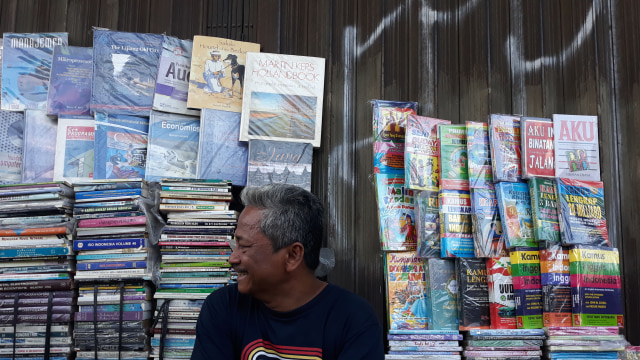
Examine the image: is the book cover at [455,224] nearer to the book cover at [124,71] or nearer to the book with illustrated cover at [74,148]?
the book cover at [124,71]

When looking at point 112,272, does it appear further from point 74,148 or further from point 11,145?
point 11,145

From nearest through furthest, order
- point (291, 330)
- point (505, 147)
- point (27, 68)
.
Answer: point (291, 330) → point (505, 147) → point (27, 68)

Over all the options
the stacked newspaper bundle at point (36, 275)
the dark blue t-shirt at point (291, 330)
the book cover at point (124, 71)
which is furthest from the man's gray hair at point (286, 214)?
the book cover at point (124, 71)

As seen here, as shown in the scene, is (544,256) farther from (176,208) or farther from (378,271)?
(176,208)

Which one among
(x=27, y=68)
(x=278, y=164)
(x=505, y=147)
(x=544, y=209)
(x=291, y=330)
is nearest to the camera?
(x=291, y=330)

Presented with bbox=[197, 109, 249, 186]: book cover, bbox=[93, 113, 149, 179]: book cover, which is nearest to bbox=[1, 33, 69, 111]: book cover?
bbox=[93, 113, 149, 179]: book cover

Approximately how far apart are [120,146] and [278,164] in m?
0.89

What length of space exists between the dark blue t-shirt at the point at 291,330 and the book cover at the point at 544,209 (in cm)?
158

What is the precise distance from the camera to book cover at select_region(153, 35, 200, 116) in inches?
135

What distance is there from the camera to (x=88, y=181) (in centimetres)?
312

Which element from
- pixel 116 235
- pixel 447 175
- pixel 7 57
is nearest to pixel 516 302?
pixel 447 175

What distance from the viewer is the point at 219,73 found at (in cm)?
346

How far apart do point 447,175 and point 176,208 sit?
1.40 m

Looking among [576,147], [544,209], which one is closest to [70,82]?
[544,209]
